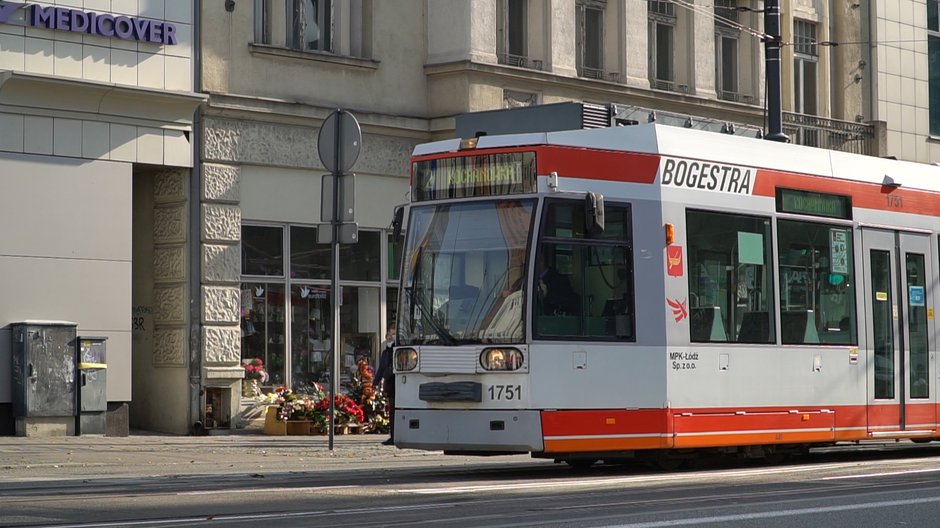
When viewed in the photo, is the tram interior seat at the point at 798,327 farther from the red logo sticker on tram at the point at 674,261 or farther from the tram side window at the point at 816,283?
the red logo sticker on tram at the point at 674,261

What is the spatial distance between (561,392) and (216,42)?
1059 cm

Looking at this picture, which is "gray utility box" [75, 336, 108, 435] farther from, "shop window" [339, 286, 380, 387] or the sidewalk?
"shop window" [339, 286, 380, 387]

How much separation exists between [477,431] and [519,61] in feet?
44.0

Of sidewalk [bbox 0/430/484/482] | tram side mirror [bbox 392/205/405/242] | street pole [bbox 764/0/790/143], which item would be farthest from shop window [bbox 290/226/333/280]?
tram side mirror [bbox 392/205/405/242]

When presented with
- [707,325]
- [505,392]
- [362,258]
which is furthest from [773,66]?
[505,392]

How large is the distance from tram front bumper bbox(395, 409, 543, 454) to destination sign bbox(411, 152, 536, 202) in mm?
1956

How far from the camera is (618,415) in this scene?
14859mm

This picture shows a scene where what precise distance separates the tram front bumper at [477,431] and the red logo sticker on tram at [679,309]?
5.98 ft

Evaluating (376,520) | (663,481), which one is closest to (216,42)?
(663,481)

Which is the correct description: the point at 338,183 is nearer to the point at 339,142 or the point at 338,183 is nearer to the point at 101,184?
the point at 339,142

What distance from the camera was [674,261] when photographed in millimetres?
15453

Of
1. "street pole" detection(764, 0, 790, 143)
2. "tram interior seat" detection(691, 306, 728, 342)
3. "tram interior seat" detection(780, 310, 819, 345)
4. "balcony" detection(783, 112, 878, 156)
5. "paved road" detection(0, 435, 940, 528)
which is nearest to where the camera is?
"paved road" detection(0, 435, 940, 528)

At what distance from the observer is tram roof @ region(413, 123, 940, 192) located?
597 inches

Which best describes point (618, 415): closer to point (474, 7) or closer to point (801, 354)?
point (801, 354)
